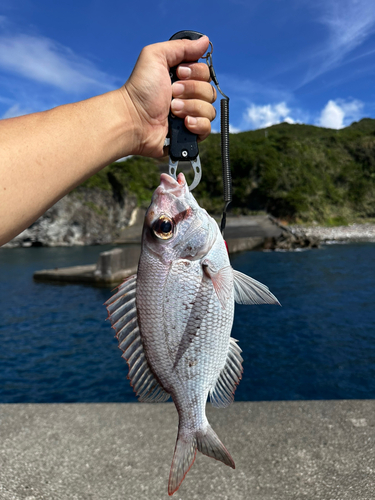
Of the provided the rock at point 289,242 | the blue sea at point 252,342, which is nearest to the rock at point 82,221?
the rock at point 289,242

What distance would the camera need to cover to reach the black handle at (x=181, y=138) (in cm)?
210

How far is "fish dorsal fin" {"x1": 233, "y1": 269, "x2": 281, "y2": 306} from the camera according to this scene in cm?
199

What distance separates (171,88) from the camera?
2355mm

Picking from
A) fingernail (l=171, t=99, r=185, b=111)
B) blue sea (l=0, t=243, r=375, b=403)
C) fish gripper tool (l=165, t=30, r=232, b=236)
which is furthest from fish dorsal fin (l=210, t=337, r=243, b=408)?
blue sea (l=0, t=243, r=375, b=403)

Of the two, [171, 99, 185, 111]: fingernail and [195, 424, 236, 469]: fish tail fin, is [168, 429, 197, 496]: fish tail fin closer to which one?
[195, 424, 236, 469]: fish tail fin

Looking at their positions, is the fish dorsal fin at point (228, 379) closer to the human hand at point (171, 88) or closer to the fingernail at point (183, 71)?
the human hand at point (171, 88)

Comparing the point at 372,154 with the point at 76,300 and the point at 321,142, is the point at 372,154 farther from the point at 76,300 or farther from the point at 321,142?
the point at 76,300

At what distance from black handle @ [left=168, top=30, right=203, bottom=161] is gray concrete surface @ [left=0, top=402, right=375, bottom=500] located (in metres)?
3.41

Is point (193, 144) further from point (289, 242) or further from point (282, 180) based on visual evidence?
point (282, 180)

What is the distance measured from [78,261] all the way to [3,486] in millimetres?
35786

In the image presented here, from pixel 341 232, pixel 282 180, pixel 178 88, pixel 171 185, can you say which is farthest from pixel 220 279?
pixel 282 180

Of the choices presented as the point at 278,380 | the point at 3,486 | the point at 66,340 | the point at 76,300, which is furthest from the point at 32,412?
the point at 76,300

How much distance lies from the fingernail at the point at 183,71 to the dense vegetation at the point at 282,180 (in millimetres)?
49968

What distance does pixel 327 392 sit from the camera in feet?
38.7
